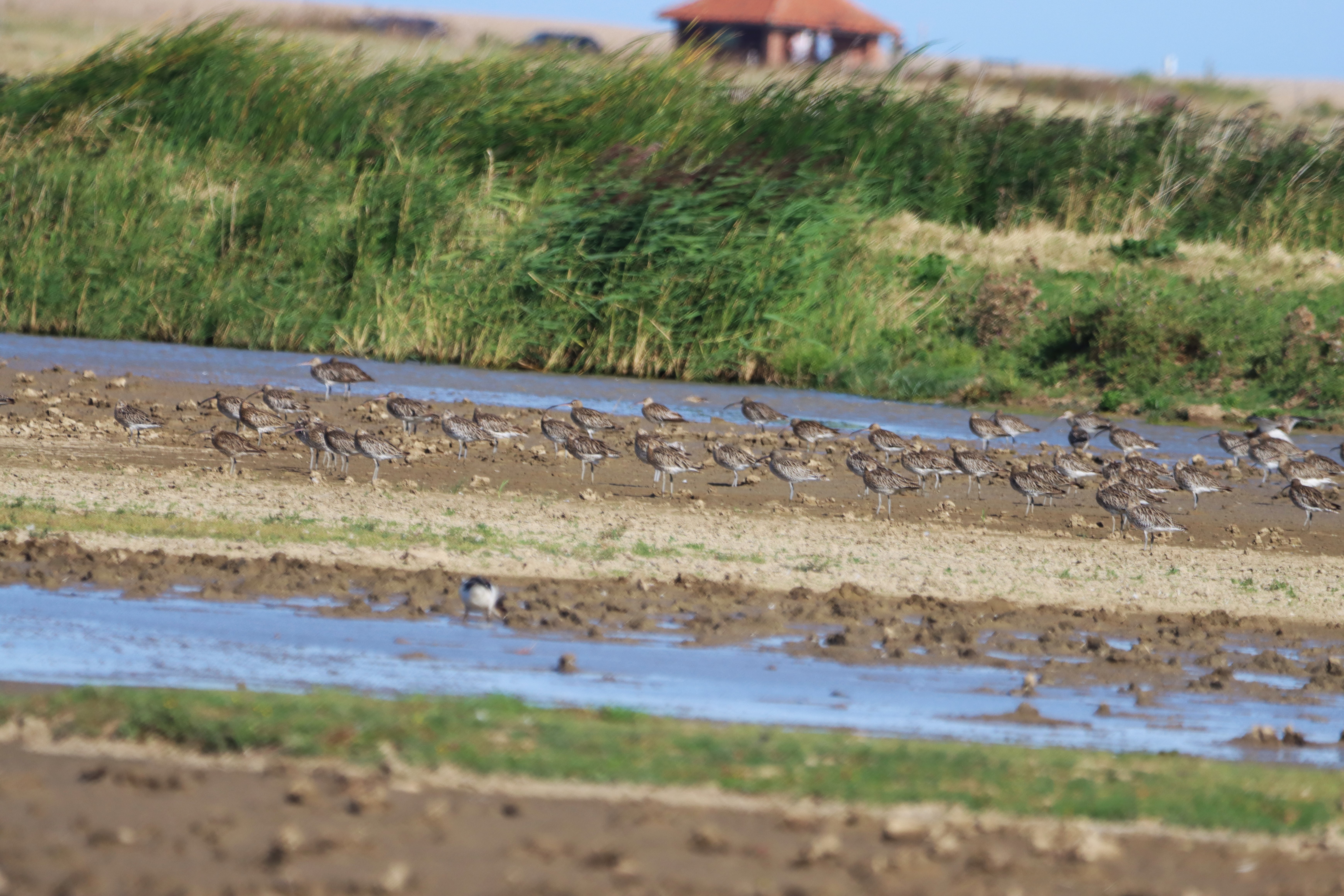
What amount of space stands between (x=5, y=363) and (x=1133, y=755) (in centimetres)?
1700

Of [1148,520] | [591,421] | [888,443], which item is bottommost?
[591,421]

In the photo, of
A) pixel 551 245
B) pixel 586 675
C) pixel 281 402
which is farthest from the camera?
pixel 551 245

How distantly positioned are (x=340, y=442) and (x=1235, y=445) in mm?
10878

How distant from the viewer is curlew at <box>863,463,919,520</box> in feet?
51.5

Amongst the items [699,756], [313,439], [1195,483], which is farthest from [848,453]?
[699,756]

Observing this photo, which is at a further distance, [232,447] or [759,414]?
[759,414]

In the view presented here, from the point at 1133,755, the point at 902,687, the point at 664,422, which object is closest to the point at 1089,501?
the point at 664,422

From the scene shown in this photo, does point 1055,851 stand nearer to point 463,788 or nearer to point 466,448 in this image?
point 463,788

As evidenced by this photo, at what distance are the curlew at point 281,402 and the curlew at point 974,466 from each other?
7.07 metres

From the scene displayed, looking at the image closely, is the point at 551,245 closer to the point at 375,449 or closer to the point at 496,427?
the point at 496,427

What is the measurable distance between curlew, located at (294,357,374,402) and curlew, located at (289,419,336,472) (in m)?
3.24

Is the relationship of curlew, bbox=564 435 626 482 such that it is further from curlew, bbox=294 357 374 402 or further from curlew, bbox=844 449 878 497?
curlew, bbox=294 357 374 402

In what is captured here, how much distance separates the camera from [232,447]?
51.2 feet

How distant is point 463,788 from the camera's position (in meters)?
6.47
